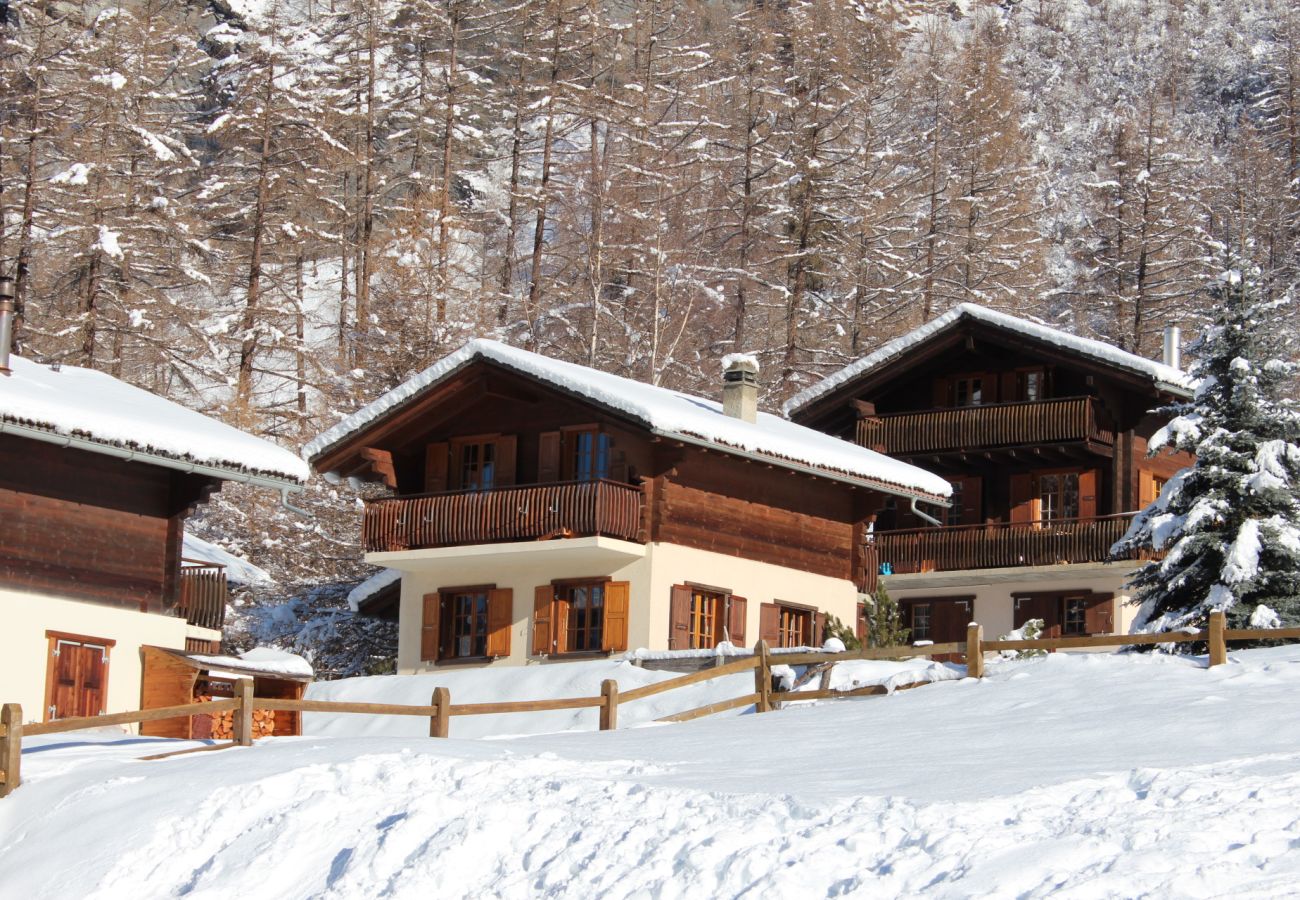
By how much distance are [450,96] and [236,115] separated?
10.2m

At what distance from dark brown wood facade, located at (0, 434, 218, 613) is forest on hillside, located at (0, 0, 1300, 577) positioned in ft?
→ 40.6

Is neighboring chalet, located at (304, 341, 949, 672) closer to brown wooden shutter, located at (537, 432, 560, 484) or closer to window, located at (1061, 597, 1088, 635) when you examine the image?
brown wooden shutter, located at (537, 432, 560, 484)

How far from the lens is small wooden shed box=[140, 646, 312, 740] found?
26.3m

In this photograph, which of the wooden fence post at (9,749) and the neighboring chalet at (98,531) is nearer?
the wooden fence post at (9,749)

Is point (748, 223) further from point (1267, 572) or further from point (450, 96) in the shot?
point (1267, 572)

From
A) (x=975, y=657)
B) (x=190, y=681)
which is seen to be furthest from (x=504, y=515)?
(x=975, y=657)

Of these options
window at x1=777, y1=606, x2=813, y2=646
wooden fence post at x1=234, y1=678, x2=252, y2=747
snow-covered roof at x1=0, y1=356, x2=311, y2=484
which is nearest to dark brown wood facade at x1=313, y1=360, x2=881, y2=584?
A: window at x1=777, y1=606, x2=813, y2=646

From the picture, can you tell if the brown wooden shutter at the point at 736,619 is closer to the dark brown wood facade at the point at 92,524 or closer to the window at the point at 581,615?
the window at the point at 581,615

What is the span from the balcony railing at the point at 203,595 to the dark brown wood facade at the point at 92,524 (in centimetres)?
47

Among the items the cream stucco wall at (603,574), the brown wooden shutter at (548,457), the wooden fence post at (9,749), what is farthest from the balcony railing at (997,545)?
the wooden fence post at (9,749)

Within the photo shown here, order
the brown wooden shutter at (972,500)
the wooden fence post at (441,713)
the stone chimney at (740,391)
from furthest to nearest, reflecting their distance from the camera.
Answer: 1. the brown wooden shutter at (972,500)
2. the stone chimney at (740,391)
3. the wooden fence post at (441,713)

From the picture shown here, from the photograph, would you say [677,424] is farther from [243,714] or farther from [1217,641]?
[1217,641]

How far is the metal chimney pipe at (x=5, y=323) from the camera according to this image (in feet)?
86.6

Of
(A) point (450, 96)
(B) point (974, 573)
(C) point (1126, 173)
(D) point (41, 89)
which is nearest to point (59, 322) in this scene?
(D) point (41, 89)
